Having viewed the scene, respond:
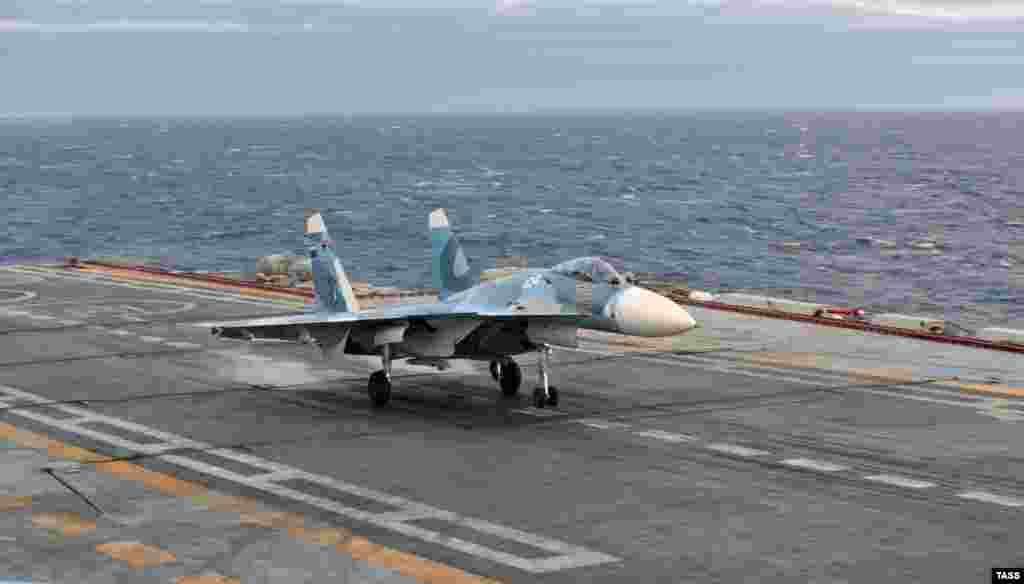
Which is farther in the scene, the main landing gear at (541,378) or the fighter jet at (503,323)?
the main landing gear at (541,378)

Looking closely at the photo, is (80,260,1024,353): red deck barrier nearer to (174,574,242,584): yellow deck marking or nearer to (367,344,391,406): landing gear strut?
(367,344,391,406): landing gear strut

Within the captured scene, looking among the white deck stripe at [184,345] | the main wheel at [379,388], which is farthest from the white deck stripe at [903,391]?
the white deck stripe at [184,345]

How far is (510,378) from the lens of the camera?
29.4m

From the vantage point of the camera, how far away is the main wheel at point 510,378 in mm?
29281

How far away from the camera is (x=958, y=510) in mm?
19828

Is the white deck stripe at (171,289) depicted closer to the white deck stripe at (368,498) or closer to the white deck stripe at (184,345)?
the white deck stripe at (184,345)

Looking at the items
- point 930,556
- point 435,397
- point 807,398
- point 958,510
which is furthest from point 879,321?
point 930,556

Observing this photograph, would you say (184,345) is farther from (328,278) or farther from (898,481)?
(898,481)

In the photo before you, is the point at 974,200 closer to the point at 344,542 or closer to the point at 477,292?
the point at 477,292

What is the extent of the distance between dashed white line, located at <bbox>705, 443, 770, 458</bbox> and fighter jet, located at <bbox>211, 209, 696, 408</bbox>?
2.38 meters

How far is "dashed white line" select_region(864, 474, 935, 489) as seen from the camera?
70.1 ft

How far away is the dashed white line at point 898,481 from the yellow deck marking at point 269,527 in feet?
26.6

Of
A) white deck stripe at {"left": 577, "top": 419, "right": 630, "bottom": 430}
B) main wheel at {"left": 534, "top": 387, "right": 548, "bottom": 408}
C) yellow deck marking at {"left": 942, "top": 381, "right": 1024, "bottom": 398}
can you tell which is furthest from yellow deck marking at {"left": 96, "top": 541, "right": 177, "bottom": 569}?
yellow deck marking at {"left": 942, "top": 381, "right": 1024, "bottom": 398}

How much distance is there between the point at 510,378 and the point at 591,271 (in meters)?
3.82
